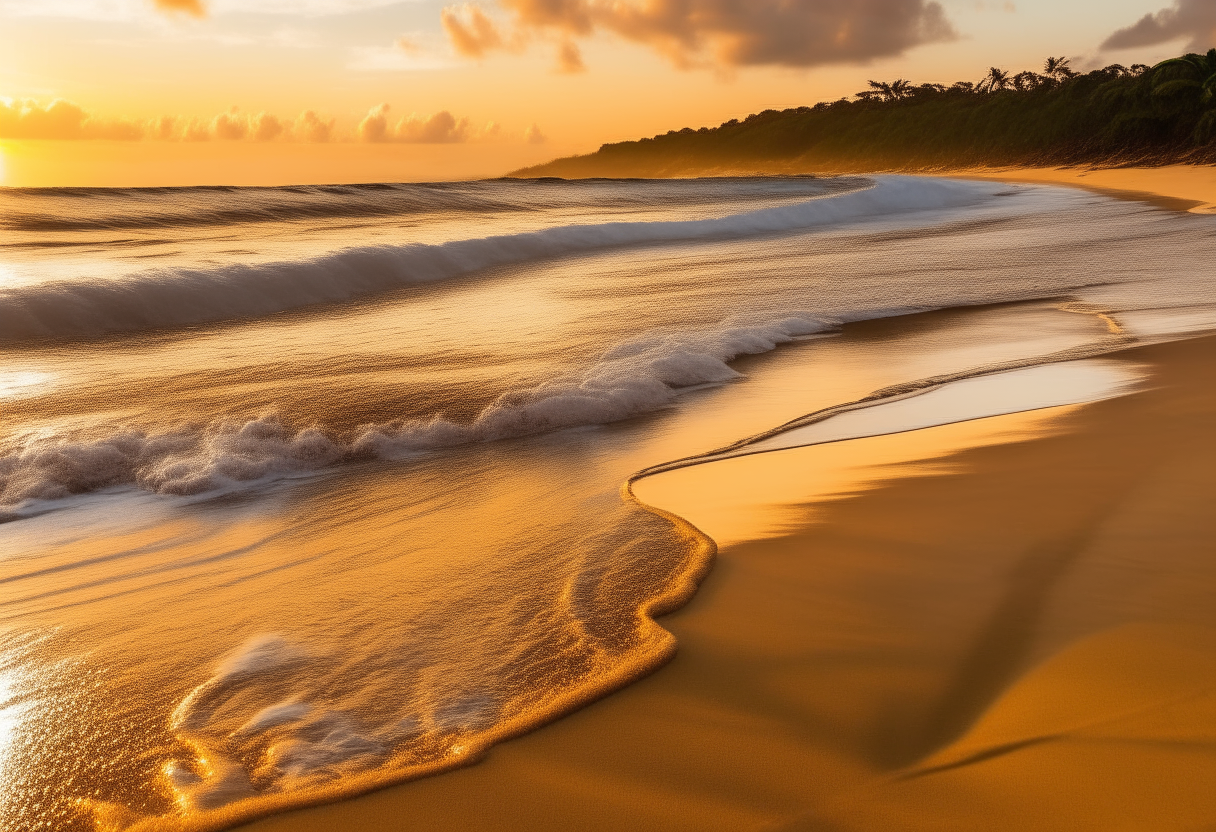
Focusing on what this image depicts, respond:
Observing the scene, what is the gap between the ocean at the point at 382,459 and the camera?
1998mm

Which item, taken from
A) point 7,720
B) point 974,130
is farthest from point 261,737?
point 974,130

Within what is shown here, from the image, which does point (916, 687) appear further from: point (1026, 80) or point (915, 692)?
point (1026, 80)

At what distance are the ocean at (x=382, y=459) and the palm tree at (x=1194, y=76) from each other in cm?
3464

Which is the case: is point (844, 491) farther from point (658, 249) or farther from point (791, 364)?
point (658, 249)

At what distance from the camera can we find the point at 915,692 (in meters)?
1.97

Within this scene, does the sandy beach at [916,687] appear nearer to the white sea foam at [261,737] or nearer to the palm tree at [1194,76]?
the white sea foam at [261,737]

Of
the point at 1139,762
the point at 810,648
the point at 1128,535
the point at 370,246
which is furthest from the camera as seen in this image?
the point at 370,246

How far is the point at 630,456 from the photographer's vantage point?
3.99 m

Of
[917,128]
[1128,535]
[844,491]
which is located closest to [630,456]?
[844,491]

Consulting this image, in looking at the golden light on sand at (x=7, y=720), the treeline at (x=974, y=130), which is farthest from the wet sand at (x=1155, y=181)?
the golden light on sand at (x=7, y=720)

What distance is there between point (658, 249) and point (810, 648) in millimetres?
12742

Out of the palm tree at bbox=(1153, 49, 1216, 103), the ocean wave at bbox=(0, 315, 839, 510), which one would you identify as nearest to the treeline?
the palm tree at bbox=(1153, 49, 1216, 103)

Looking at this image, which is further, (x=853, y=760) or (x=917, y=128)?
(x=917, y=128)

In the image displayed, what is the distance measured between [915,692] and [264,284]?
342 inches
